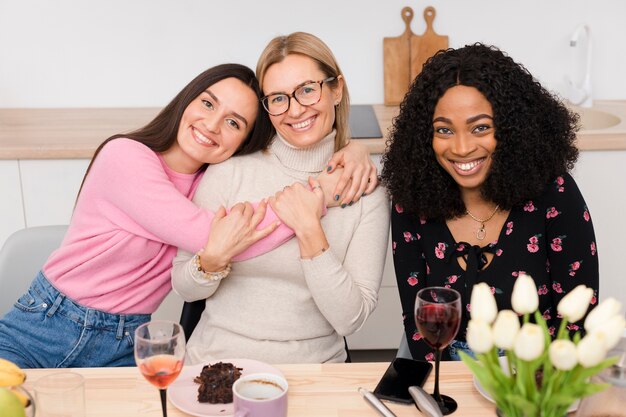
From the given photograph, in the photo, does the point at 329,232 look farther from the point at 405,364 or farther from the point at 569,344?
the point at 569,344

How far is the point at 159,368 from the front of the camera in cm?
108

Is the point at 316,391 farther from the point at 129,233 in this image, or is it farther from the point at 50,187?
the point at 50,187

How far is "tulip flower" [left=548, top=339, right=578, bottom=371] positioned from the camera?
2.94 feet

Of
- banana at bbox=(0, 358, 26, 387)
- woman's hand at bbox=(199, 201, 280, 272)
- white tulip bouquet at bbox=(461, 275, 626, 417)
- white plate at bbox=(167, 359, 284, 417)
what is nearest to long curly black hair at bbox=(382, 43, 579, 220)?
woman's hand at bbox=(199, 201, 280, 272)

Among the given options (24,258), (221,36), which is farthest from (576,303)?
(221,36)

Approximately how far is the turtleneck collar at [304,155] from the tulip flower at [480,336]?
919mm

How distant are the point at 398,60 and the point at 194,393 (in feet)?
6.41

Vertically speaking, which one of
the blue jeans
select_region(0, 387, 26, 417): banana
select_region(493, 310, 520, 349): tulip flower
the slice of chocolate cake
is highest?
select_region(493, 310, 520, 349): tulip flower

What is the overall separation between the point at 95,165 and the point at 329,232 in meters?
0.58

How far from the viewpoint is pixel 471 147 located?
5.24ft

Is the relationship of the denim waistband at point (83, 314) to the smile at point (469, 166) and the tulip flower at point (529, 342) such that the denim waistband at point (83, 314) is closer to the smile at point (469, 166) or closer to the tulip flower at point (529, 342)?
the smile at point (469, 166)

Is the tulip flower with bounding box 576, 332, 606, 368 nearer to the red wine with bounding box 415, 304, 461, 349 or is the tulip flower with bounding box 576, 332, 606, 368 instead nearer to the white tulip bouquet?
the white tulip bouquet

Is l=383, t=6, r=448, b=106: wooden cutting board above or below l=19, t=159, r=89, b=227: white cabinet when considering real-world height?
above

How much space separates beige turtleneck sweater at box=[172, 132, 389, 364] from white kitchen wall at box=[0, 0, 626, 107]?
Result: 1305 mm
